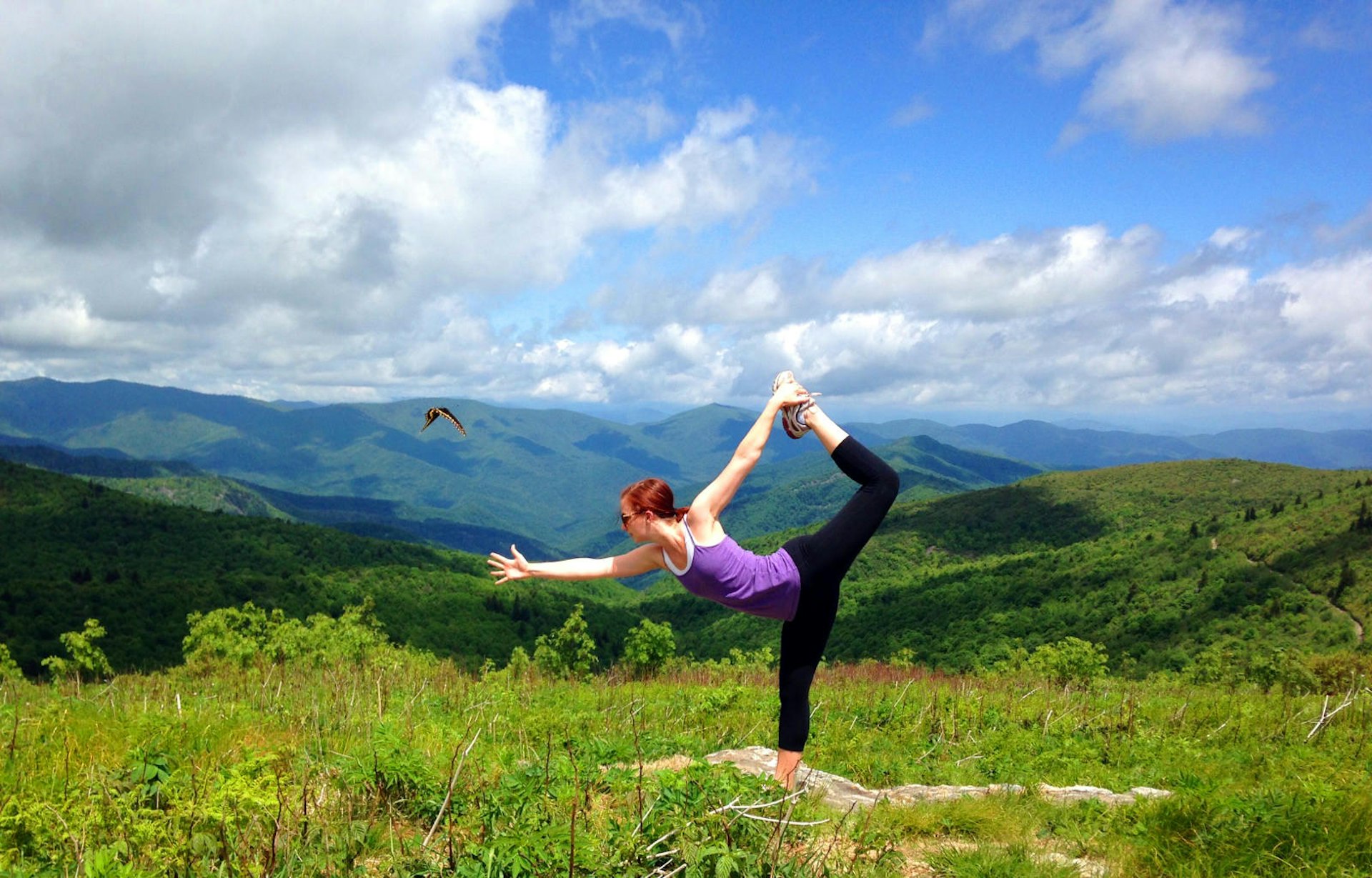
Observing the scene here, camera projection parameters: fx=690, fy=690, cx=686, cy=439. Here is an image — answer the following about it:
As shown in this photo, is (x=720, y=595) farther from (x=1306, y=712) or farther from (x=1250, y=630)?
(x=1250, y=630)

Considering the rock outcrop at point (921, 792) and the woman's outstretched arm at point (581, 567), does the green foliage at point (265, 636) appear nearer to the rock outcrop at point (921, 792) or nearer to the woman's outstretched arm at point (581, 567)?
the rock outcrop at point (921, 792)

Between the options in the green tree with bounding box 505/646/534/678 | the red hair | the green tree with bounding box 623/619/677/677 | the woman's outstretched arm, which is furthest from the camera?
the green tree with bounding box 623/619/677/677

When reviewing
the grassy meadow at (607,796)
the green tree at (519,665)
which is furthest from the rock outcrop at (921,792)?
→ the green tree at (519,665)

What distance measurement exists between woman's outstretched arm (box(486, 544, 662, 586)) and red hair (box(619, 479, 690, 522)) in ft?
0.86

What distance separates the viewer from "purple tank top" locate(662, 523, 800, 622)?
4.14 m

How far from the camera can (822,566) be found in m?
4.28

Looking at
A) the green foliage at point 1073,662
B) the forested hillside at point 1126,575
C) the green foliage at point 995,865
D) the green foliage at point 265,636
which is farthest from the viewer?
the forested hillside at point 1126,575

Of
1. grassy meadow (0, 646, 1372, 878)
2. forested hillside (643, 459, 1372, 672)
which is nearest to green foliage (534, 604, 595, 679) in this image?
grassy meadow (0, 646, 1372, 878)

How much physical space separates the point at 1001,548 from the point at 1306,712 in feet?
504

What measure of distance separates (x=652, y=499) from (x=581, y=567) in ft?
2.42

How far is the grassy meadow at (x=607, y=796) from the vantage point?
345 centimetres

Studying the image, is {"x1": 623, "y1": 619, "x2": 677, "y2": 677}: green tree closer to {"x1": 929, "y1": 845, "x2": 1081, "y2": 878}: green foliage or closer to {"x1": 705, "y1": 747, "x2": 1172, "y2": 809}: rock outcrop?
{"x1": 705, "y1": 747, "x2": 1172, "y2": 809}: rock outcrop

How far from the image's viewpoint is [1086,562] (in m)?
105

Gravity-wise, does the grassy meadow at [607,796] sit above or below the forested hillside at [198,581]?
above
